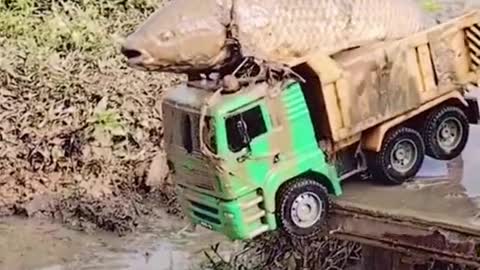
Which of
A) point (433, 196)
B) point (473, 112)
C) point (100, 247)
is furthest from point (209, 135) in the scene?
point (100, 247)

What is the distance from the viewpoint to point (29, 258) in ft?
22.8

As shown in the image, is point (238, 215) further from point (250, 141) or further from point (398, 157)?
point (398, 157)

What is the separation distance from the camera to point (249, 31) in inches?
164

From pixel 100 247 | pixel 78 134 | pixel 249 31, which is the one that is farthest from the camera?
pixel 78 134

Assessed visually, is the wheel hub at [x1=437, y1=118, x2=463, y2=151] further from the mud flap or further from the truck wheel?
the truck wheel

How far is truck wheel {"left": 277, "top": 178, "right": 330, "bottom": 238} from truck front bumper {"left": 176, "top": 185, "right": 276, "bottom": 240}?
6 centimetres

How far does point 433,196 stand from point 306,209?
1.81ft

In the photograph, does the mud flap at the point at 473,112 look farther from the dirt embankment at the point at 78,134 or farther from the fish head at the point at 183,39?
the dirt embankment at the point at 78,134

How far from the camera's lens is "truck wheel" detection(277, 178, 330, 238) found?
4.19 m

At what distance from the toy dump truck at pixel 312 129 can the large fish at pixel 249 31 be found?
3.0 inches

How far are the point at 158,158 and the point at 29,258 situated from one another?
1123 millimetres

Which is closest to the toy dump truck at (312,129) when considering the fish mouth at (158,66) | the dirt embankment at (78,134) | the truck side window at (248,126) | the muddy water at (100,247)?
the truck side window at (248,126)

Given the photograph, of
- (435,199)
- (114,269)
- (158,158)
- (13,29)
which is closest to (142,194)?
(158,158)

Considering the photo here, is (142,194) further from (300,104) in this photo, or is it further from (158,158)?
(300,104)
